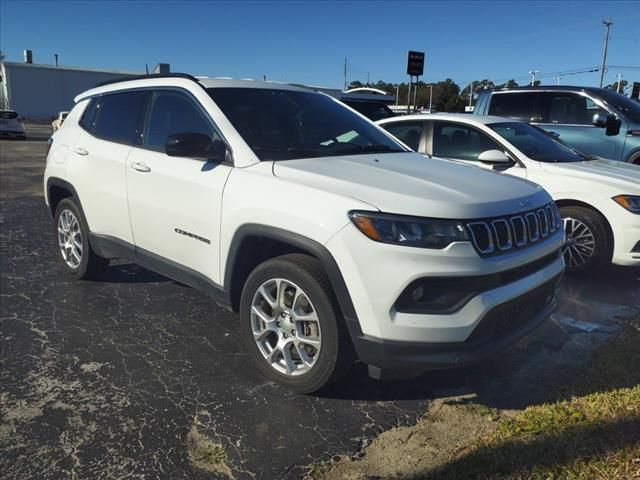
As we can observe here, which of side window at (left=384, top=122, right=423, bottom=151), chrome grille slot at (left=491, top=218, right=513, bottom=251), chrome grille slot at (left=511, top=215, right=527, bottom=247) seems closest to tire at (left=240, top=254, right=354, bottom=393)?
chrome grille slot at (left=491, top=218, right=513, bottom=251)

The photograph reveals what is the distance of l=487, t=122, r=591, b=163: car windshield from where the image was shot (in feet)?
18.8

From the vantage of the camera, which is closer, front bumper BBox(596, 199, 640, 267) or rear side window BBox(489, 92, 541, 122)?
front bumper BBox(596, 199, 640, 267)

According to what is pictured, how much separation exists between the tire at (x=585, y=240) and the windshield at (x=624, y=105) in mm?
3505

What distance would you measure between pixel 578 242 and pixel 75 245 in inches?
190

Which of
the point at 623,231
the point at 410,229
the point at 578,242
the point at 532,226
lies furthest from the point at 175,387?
the point at 623,231

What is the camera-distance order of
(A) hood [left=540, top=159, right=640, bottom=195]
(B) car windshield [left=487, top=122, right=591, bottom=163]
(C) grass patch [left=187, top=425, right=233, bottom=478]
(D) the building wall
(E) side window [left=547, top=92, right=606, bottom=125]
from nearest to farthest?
(C) grass patch [left=187, top=425, right=233, bottom=478] → (A) hood [left=540, top=159, right=640, bottom=195] → (B) car windshield [left=487, top=122, right=591, bottom=163] → (E) side window [left=547, top=92, right=606, bottom=125] → (D) the building wall

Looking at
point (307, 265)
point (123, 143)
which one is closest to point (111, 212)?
point (123, 143)

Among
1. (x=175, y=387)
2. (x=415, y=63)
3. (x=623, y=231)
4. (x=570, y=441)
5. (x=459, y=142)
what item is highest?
(x=415, y=63)

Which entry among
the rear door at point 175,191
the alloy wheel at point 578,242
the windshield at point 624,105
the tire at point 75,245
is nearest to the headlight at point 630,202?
the alloy wheel at point 578,242

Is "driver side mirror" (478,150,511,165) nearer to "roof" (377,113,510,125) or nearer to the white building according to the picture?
"roof" (377,113,510,125)

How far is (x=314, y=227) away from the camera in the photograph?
2799 millimetres

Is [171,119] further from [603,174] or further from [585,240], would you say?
[603,174]

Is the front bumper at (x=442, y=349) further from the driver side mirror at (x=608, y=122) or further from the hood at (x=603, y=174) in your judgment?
the driver side mirror at (x=608, y=122)

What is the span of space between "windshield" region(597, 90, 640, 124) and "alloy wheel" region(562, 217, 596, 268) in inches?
140
